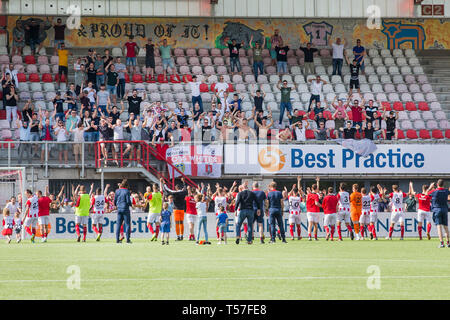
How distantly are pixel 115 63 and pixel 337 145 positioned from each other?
1093 cm

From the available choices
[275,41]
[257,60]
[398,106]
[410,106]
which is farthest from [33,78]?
[410,106]

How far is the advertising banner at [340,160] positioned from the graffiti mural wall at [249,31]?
35.6 feet

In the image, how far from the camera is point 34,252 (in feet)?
74.6

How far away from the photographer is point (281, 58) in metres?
42.1

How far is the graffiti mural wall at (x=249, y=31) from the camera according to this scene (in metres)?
44.2

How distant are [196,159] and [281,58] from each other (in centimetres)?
956

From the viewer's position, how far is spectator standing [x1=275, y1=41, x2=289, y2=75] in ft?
138

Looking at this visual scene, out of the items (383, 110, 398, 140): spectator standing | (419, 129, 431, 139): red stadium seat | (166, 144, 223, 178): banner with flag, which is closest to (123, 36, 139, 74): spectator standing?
(166, 144, 223, 178): banner with flag

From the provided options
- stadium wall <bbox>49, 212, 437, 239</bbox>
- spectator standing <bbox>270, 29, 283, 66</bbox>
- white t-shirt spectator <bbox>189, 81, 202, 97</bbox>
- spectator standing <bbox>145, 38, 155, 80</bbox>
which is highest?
spectator standing <bbox>270, 29, 283, 66</bbox>

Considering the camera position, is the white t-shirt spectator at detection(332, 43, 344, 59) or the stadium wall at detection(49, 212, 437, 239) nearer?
the stadium wall at detection(49, 212, 437, 239)

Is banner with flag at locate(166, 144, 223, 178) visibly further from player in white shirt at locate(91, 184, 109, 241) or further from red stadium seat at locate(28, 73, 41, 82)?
red stadium seat at locate(28, 73, 41, 82)

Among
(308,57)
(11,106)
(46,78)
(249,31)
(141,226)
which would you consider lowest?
(141,226)

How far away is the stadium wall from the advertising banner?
2824 millimetres

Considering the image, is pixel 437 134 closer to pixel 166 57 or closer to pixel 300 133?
pixel 300 133
